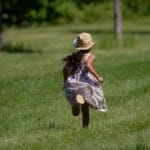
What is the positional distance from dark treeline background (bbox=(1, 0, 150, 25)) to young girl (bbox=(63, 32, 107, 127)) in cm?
3762

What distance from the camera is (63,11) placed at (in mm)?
56312

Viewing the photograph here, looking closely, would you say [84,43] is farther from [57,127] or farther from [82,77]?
[57,127]

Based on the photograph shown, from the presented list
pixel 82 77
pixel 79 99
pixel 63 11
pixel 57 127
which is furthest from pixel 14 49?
pixel 63 11

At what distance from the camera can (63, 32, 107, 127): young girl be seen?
11.0 m

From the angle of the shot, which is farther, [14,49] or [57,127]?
[14,49]

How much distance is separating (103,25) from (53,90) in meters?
38.3

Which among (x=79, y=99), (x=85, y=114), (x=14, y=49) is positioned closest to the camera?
(x=79, y=99)

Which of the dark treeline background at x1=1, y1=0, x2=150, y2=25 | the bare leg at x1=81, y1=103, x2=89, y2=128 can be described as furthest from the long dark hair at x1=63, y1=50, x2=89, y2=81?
the dark treeline background at x1=1, y1=0, x2=150, y2=25

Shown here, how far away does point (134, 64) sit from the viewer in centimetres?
1972

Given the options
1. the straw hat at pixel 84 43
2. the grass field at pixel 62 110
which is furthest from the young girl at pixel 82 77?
the grass field at pixel 62 110

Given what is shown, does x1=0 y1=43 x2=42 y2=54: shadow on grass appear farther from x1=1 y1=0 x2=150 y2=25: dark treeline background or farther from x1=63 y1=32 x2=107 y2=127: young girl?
x1=63 y1=32 x2=107 y2=127: young girl

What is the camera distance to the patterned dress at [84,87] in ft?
36.3

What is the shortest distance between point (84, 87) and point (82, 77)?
160 millimetres

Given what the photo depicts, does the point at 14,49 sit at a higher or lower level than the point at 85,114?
lower
